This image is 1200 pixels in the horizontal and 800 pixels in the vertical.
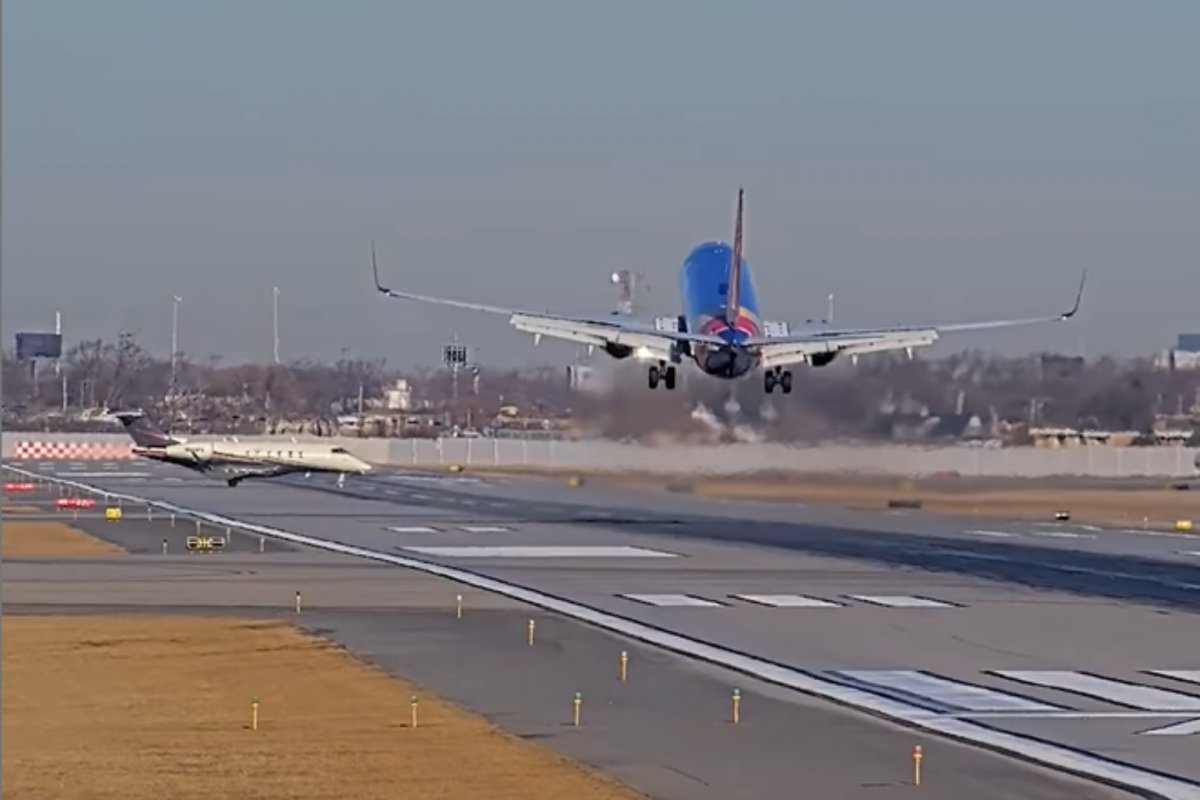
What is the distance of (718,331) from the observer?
255 ft

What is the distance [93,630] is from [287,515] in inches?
2026

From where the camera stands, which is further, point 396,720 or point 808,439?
point 808,439

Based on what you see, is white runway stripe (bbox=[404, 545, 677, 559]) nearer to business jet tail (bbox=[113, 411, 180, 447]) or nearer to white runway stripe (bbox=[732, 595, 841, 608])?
white runway stripe (bbox=[732, 595, 841, 608])

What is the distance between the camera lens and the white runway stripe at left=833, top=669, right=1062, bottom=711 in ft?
109

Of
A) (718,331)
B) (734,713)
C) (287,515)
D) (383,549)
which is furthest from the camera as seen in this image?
(287,515)

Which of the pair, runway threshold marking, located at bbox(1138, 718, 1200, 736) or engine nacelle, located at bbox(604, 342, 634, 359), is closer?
runway threshold marking, located at bbox(1138, 718, 1200, 736)

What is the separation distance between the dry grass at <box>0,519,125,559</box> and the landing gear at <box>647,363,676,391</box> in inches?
804

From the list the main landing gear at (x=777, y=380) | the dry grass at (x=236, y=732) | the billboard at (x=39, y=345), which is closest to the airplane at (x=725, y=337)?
the main landing gear at (x=777, y=380)

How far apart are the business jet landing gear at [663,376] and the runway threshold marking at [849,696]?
20.5 metres

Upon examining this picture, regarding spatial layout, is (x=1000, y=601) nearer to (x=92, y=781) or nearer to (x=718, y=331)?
(x=718, y=331)

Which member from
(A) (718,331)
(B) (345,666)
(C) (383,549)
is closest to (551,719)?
(B) (345,666)

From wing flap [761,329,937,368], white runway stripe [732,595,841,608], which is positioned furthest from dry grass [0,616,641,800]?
wing flap [761,329,937,368]

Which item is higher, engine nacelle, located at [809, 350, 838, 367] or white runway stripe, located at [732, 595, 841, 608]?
engine nacelle, located at [809, 350, 838, 367]

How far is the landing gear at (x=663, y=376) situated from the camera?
82.1 m
